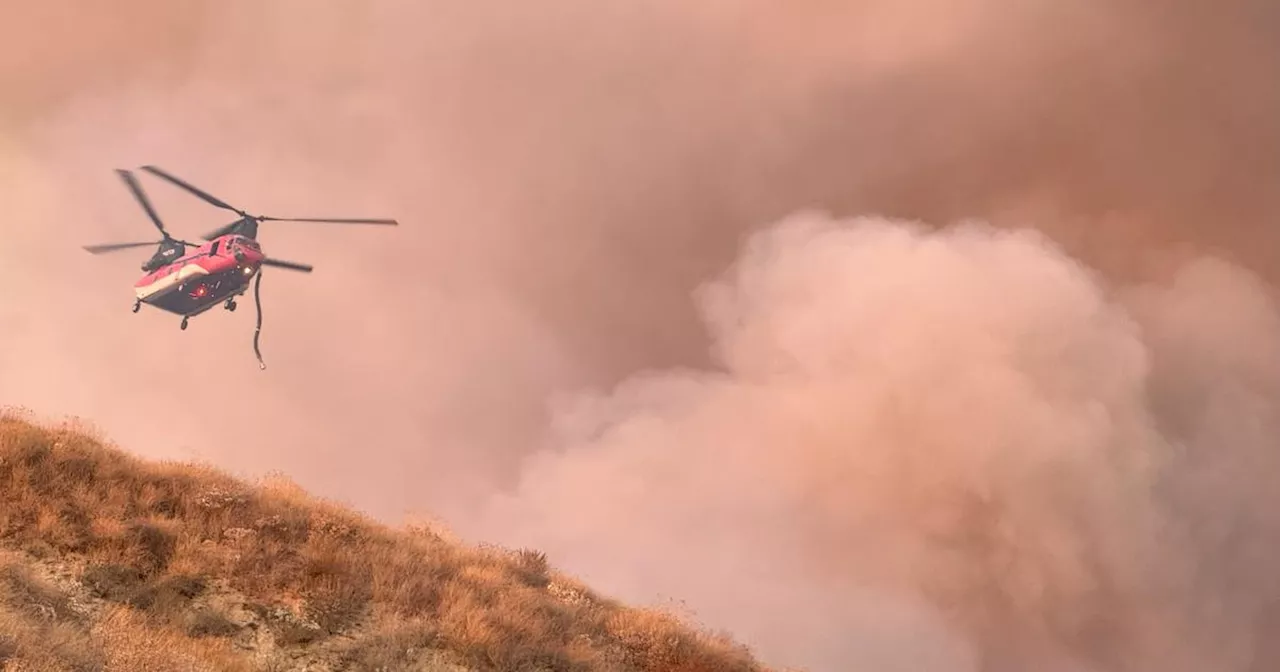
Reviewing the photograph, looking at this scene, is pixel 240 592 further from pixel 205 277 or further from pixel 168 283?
pixel 168 283

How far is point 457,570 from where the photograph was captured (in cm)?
1366

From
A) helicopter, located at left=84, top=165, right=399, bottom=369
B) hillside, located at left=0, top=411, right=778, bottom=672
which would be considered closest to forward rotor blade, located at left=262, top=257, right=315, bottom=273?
helicopter, located at left=84, top=165, right=399, bottom=369

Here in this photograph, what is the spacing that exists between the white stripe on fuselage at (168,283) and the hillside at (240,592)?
20783 millimetres

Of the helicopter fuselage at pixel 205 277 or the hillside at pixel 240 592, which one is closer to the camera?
the hillside at pixel 240 592

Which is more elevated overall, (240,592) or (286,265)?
(286,265)

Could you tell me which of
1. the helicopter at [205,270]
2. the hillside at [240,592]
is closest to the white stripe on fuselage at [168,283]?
the helicopter at [205,270]

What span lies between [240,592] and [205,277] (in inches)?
1070

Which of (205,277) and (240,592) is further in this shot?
(205,277)

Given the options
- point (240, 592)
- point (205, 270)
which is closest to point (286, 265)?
point (205, 270)

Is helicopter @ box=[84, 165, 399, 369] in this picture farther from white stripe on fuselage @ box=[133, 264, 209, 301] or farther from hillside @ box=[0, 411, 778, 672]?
hillside @ box=[0, 411, 778, 672]

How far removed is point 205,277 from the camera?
3362 centimetres

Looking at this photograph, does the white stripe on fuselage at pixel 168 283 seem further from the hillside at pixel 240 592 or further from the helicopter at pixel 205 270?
the hillside at pixel 240 592

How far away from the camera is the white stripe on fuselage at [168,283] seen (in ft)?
111

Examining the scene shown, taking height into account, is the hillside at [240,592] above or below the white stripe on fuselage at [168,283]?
below
